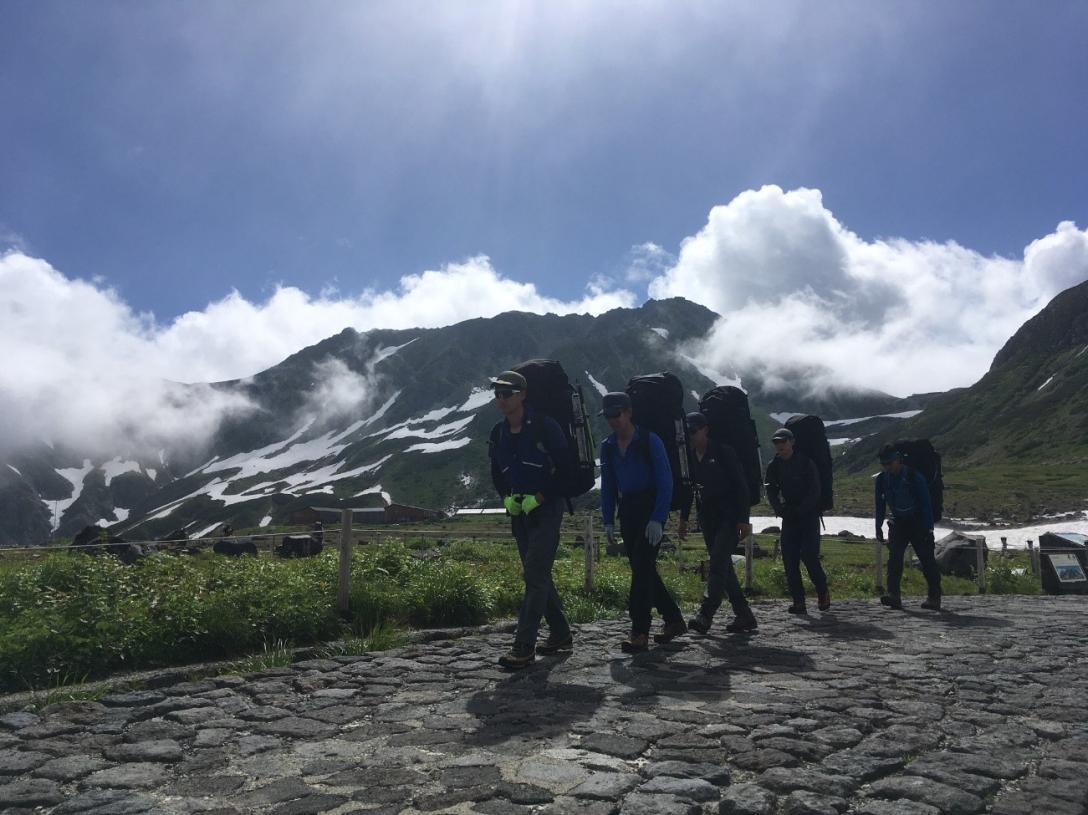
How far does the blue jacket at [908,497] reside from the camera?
39.7 feet

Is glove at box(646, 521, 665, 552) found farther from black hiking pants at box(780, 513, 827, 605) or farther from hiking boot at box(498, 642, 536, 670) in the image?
black hiking pants at box(780, 513, 827, 605)

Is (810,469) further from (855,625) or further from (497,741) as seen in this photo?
(497,741)

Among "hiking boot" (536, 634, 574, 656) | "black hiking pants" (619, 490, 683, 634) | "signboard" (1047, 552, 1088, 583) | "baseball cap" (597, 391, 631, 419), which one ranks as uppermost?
"baseball cap" (597, 391, 631, 419)

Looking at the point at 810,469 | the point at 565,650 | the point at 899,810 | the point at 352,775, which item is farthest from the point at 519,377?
the point at 810,469

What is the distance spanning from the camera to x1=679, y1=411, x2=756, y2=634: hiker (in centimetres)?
890

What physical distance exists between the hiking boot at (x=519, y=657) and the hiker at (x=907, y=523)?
7.59m

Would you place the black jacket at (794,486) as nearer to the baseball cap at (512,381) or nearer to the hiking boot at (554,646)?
the hiking boot at (554,646)

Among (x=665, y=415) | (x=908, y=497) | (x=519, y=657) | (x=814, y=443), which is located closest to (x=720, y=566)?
(x=665, y=415)

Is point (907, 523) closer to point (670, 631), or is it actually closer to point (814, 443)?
point (814, 443)

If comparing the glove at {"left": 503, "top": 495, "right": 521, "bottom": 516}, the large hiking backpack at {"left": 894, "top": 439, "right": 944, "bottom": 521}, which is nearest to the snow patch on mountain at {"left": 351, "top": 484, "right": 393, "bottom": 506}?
the large hiking backpack at {"left": 894, "top": 439, "right": 944, "bottom": 521}

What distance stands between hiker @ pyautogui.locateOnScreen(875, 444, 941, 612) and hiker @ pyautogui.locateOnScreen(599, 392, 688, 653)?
239 inches

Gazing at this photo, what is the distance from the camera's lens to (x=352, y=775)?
391 centimetres

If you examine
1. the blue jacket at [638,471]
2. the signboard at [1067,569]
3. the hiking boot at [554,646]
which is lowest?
the signboard at [1067,569]

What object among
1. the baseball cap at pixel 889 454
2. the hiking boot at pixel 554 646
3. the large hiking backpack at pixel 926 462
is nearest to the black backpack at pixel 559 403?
the hiking boot at pixel 554 646
